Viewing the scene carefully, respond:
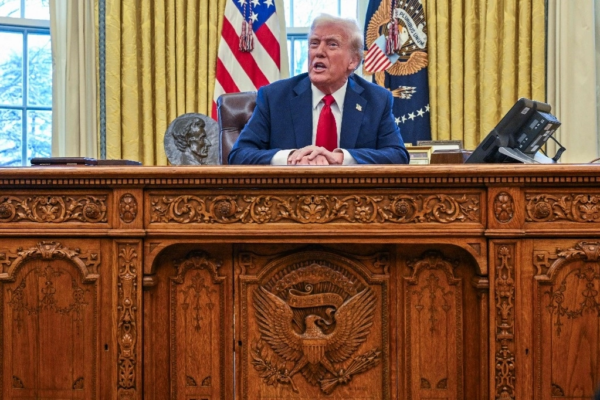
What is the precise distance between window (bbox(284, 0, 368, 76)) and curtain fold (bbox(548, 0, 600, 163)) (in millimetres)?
1464

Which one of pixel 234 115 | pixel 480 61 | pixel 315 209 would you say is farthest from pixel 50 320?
pixel 480 61

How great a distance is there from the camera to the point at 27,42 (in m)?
4.87

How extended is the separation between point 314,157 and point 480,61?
256cm

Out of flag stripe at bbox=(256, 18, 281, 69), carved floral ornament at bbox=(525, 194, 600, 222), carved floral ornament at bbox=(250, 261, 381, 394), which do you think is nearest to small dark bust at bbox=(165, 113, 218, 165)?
flag stripe at bbox=(256, 18, 281, 69)

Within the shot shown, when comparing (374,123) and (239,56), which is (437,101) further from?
(374,123)

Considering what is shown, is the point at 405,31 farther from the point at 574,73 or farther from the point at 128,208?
the point at 128,208

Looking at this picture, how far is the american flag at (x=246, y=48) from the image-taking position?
4.48m

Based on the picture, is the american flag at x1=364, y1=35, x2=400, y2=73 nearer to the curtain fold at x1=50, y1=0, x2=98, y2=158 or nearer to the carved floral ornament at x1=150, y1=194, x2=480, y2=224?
the curtain fold at x1=50, y1=0, x2=98, y2=158

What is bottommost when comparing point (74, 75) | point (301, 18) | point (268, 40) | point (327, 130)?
point (327, 130)

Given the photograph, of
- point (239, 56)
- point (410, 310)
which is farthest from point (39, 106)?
point (410, 310)

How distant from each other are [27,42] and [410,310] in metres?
3.95

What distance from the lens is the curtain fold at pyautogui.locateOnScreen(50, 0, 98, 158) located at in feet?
14.7

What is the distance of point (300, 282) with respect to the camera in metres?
2.08

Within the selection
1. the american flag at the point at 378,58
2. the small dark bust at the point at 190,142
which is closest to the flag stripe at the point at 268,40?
the american flag at the point at 378,58
